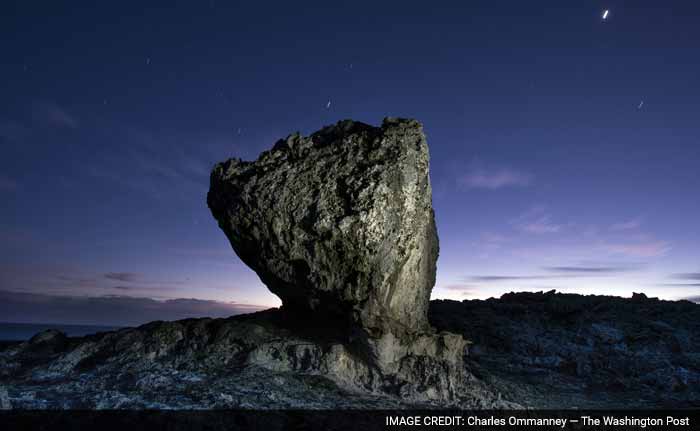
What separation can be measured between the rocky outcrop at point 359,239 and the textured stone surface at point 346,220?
0.03 metres

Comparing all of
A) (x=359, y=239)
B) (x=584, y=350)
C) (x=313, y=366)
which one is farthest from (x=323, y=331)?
(x=584, y=350)

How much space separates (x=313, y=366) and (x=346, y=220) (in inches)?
174

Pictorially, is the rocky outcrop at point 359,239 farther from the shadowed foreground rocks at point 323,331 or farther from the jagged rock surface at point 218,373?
the jagged rock surface at point 218,373

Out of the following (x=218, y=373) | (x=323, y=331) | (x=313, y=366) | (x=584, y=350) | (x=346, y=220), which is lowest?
(x=218, y=373)

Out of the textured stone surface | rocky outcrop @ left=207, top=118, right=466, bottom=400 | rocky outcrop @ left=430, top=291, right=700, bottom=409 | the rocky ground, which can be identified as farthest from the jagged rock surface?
rocky outcrop @ left=430, top=291, right=700, bottom=409

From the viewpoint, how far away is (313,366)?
1249cm

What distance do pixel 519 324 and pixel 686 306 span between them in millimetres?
10810

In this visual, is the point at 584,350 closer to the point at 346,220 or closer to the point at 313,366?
the point at 313,366

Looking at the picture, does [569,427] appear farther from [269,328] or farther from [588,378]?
[269,328]

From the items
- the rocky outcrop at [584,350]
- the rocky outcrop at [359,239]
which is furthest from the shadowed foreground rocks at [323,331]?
the rocky outcrop at [584,350]

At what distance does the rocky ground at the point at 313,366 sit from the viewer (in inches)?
416

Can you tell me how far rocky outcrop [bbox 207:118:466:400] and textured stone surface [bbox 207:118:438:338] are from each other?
31 millimetres

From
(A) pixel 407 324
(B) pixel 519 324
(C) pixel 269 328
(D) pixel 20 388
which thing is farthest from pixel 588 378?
(D) pixel 20 388

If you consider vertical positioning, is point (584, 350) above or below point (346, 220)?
below
